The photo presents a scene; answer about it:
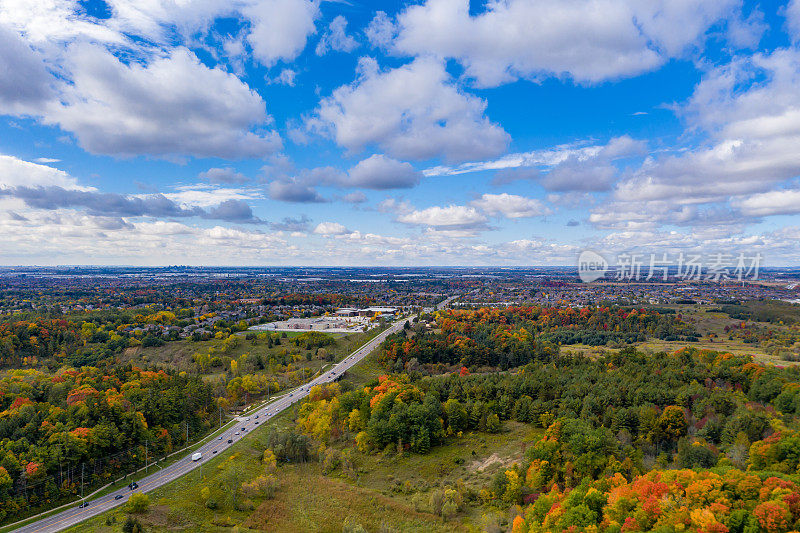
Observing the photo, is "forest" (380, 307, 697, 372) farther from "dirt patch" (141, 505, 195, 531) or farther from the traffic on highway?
"dirt patch" (141, 505, 195, 531)

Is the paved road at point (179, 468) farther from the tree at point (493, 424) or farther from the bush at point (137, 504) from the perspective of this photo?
the tree at point (493, 424)


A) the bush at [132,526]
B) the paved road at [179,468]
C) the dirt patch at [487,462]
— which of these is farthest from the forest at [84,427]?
the dirt patch at [487,462]

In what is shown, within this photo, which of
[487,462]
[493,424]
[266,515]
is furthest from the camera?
[493,424]

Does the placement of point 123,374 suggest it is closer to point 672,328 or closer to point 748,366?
point 748,366

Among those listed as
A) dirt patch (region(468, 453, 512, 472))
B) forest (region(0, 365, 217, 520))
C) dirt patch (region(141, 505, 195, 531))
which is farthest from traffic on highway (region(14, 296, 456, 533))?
dirt patch (region(468, 453, 512, 472))

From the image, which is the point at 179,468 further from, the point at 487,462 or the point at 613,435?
the point at 613,435

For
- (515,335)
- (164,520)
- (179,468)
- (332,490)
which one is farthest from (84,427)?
(515,335)

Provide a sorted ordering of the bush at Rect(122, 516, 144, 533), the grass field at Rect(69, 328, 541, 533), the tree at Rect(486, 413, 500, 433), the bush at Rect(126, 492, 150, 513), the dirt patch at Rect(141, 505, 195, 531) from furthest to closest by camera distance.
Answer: the tree at Rect(486, 413, 500, 433) < the bush at Rect(126, 492, 150, 513) < the grass field at Rect(69, 328, 541, 533) < the dirt patch at Rect(141, 505, 195, 531) < the bush at Rect(122, 516, 144, 533)

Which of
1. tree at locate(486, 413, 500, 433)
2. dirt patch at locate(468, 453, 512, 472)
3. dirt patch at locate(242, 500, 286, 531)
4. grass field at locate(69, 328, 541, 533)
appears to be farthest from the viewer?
tree at locate(486, 413, 500, 433)

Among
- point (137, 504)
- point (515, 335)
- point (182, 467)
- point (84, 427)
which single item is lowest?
point (182, 467)
